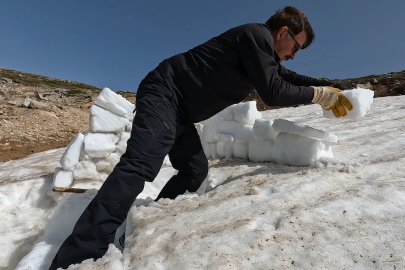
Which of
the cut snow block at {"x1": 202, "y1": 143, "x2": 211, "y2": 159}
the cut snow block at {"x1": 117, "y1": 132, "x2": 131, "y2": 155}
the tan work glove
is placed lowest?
the cut snow block at {"x1": 202, "y1": 143, "x2": 211, "y2": 159}

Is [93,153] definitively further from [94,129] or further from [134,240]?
[134,240]

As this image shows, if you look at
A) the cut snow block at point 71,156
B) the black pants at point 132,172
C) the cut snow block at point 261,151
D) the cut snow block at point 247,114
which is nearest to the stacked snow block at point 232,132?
the cut snow block at point 247,114

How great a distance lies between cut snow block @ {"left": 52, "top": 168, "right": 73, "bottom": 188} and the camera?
3.77 meters

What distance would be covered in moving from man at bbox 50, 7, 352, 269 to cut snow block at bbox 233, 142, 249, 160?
122 cm

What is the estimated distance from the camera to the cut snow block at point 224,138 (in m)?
4.17

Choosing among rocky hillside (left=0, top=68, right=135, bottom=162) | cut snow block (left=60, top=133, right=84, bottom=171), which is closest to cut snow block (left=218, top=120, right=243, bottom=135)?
cut snow block (left=60, top=133, right=84, bottom=171)

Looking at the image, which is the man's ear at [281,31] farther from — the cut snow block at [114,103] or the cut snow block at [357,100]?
the cut snow block at [114,103]

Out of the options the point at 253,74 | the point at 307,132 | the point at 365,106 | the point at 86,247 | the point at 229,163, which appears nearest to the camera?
the point at 86,247

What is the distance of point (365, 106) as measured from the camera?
3.00 metres

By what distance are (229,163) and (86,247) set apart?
221cm

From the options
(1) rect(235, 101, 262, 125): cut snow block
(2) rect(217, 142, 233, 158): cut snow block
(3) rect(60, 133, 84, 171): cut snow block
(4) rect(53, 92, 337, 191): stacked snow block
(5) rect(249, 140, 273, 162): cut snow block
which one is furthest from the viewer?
(2) rect(217, 142, 233, 158): cut snow block

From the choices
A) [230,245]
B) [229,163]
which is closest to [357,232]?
[230,245]

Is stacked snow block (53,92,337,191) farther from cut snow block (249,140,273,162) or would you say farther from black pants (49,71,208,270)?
black pants (49,71,208,270)

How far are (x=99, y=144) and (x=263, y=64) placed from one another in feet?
8.65
